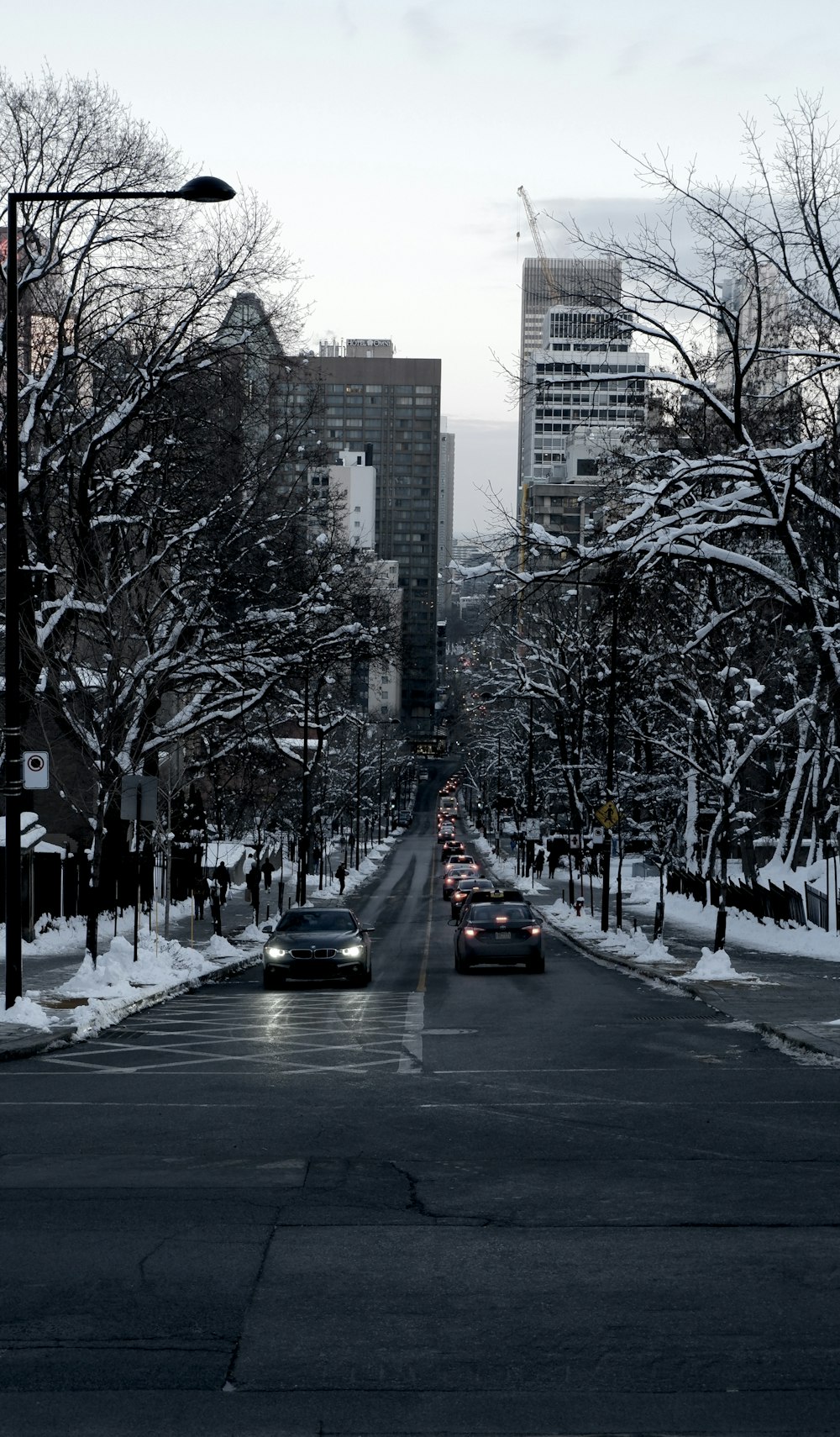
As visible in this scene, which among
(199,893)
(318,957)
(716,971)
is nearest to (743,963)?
(716,971)

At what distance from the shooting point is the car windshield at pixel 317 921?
90.5 ft

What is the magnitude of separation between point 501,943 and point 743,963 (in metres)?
5.04

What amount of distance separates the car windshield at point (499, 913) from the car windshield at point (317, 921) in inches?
132

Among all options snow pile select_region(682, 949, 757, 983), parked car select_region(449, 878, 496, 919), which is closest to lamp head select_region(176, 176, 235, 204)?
snow pile select_region(682, 949, 757, 983)

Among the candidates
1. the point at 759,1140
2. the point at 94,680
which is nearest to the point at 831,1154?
the point at 759,1140

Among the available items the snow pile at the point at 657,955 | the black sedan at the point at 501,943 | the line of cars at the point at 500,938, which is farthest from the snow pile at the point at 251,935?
the black sedan at the point at 501,943

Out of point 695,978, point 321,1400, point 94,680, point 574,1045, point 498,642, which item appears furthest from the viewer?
point 498,642

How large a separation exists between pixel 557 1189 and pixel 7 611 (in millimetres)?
12931

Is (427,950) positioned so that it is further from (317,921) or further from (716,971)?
(716,971)

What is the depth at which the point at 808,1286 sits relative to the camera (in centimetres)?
747

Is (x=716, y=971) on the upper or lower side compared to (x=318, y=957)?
lower

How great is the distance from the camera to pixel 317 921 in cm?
2814

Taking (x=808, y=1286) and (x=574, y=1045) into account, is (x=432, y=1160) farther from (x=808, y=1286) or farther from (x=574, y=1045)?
(x=574, y=1045)

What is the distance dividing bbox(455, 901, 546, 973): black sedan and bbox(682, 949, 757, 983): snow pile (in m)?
3.77
